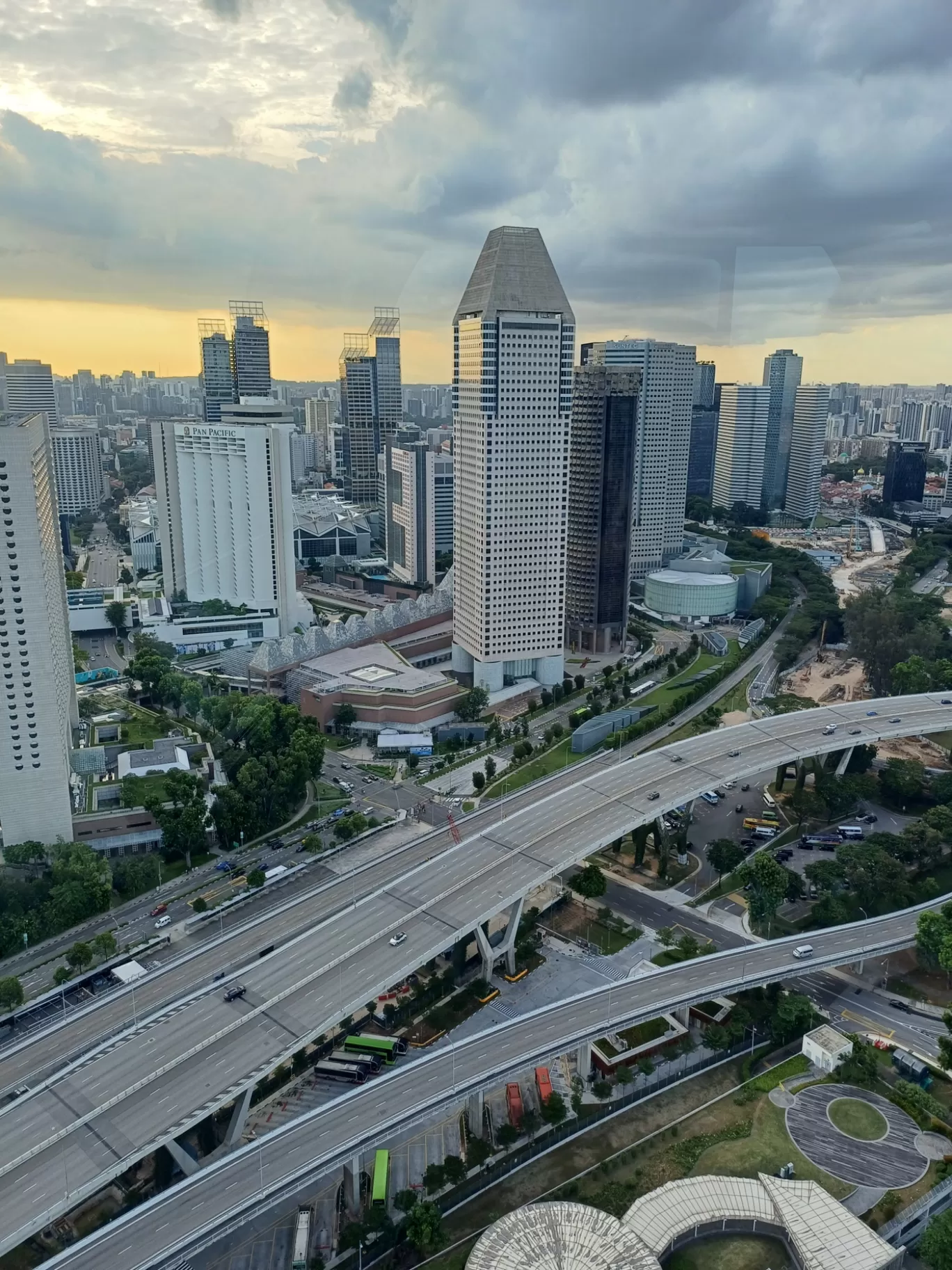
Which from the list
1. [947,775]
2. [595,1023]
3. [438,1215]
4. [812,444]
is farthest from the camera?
[812,444]

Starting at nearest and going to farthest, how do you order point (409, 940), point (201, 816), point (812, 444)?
1. point (409, 940)
2. point (201, 816)
3. point (812, 444)

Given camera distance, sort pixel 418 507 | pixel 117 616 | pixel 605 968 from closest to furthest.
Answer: pixel 605 968 → pixel 117 616 → pixel 418 507

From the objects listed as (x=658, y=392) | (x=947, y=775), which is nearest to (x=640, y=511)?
(x=658, y=392)

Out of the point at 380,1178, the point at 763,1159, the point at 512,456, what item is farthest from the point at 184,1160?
the point at 512,456

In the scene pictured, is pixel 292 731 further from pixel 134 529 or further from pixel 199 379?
pixel 199 379

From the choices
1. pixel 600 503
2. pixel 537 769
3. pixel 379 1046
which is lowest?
pixel 379 1046

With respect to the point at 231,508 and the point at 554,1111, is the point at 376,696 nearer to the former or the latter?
the point at 231,508

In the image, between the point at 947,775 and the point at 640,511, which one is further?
the point at 640,511
